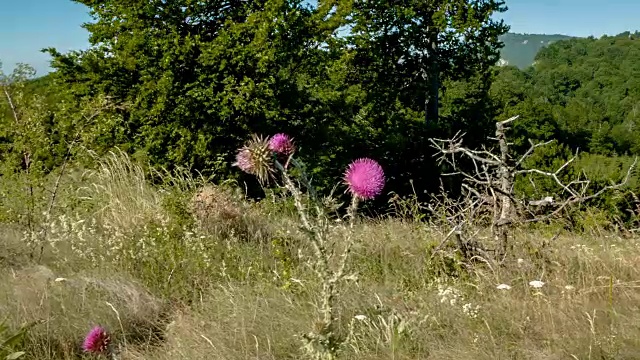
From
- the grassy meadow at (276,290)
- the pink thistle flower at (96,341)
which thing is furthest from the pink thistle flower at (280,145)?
the pink thistle flower at (96,341)

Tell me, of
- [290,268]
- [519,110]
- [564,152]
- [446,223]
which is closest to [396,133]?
[564,152]

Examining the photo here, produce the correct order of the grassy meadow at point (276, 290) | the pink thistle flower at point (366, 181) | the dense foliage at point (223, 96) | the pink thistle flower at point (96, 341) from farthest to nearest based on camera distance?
1. the dense foliage at point (223, 96)
2. the grassy meadow at point (276, 290)
3. the pink thistle flower at point (96, 341)
4. the pink thistle flower at point (366, 181)

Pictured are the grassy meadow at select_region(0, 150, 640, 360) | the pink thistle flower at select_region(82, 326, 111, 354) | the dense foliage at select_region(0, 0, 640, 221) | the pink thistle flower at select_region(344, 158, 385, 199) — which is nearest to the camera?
the pink thistle flower at select_region(344, 158, 385, 199)

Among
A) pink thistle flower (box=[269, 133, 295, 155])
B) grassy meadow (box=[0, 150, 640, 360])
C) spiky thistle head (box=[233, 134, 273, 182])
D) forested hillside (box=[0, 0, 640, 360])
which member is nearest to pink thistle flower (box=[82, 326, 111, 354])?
forested hillside (box=[0, 0, 640, 360])

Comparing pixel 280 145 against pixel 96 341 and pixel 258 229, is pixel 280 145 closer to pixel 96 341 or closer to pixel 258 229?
pixel 96 341

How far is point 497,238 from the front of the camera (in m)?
4.85

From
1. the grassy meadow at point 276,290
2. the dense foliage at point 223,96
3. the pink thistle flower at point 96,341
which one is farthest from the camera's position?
the dense foliage at point 223,96

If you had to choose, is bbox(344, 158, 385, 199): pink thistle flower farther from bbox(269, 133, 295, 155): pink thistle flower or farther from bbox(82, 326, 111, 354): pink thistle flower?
bbox(82, 326, 111, 354): pink thistle flower

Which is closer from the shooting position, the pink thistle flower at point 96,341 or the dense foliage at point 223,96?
the pink thistle flower at point 96,341

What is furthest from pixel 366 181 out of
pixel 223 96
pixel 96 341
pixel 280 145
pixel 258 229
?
pixel 223 96

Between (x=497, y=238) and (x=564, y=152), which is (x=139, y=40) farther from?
(x=564, y=152)

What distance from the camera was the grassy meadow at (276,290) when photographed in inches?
129

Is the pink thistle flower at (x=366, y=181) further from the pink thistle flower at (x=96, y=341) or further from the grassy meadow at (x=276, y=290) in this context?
the pink thistle flower at (x=96, y=341)

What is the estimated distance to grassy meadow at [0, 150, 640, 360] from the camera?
10.7 ft
